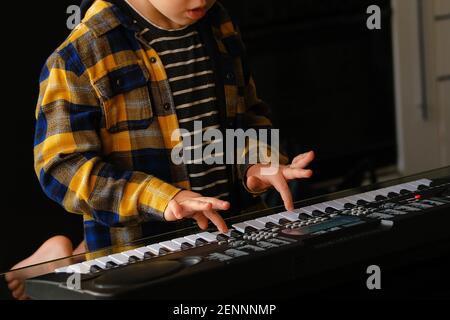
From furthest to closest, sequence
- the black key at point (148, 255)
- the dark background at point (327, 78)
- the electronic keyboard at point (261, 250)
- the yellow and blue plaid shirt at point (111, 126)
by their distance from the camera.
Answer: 1. the dark background at point (327, 78)
2. the yellow and blue plaid shirt at point (111, 126)
3. the black key at point (148, 255)
4. the electronic keyboard at point (261, 250)

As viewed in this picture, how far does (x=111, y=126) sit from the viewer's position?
5.13 ft

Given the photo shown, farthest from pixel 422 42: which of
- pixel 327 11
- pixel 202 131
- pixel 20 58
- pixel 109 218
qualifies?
pixel 109 218

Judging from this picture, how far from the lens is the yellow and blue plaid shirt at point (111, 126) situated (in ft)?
4.82

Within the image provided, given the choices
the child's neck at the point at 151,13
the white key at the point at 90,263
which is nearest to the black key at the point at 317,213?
the white key at the point at 90,263

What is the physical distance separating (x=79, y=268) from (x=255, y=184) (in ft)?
1.79

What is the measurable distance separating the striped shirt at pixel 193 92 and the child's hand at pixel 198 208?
263 millimetres

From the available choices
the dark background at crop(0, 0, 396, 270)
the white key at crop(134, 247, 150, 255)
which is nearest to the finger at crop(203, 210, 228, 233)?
the white key at crop(134, 247, 150, 255)

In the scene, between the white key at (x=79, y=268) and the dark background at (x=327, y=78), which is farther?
the dark background at (x=327, y=78)

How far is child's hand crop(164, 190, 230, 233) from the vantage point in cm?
126

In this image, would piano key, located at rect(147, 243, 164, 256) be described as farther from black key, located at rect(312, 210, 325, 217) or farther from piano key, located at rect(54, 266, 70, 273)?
black key, located at rect(312, 210, 325, 217)

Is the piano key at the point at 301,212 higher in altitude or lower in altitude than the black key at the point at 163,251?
lower

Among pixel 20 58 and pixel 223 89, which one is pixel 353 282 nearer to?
pixel 223 89

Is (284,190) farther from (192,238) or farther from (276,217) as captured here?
(192,238)

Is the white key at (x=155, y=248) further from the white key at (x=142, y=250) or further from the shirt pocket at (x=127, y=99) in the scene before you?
the shirt pocket at (x=127, y=99)
